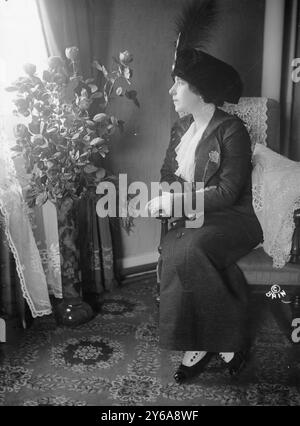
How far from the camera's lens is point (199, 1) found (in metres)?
2.14

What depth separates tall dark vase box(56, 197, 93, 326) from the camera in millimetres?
1994

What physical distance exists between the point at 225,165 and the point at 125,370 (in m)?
0.85

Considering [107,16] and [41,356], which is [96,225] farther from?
[107,16]

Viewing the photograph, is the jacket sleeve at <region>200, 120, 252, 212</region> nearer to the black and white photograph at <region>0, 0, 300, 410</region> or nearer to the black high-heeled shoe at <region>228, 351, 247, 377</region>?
the black and white photograph at <region>0, 0, 300, 410</region>

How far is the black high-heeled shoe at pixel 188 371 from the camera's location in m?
1.68

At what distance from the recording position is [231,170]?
1756 mm

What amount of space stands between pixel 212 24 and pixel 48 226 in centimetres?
127

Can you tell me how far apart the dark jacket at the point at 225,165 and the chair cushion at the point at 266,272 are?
0.21 m

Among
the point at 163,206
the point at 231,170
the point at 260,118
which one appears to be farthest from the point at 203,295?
the point at 260,118

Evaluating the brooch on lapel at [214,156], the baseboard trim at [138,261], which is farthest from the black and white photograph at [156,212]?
the baseboard trim at [138,261]

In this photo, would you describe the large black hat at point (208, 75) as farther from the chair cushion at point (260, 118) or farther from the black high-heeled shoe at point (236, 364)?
the black high-heeled shoe at point (236, 364)

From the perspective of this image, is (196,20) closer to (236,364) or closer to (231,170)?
(231,170)
